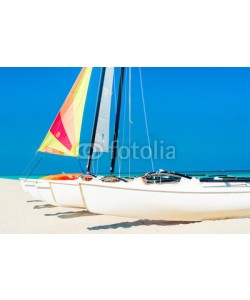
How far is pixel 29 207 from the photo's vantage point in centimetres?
1550

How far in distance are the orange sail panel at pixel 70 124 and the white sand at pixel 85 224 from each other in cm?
236

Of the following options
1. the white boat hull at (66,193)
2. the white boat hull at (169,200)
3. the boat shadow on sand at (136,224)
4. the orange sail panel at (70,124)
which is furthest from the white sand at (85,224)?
the orange sail panel at (70,124)

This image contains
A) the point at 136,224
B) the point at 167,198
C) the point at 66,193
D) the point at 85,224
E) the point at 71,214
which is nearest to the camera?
the point at 167,198

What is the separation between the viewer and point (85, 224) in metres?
10.9

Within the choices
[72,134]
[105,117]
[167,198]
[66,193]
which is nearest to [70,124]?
[72,134]

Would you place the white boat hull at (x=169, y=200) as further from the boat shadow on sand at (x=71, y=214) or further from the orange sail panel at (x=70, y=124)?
the orange sail panel at (x=70, y=124)

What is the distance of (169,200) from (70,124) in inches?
230

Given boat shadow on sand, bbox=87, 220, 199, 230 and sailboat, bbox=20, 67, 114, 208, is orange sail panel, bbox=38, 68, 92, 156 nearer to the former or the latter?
sailboat, bbox=20, 67, 114, 208

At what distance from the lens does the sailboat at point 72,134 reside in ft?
37.3

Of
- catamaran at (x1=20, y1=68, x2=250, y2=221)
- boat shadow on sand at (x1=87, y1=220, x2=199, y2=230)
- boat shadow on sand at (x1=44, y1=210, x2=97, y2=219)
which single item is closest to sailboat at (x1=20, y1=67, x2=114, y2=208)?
boat shadow on sand at (x1=44, y1=210, x2=97, y2=219)

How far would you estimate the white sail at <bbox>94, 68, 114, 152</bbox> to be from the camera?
490 inches

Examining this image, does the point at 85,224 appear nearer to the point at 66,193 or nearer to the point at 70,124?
the point at 66,193
